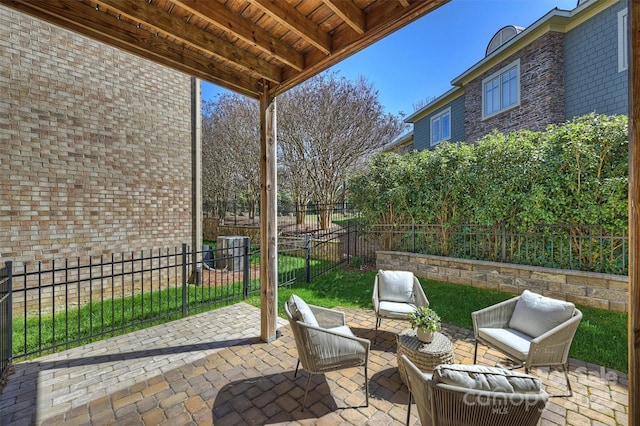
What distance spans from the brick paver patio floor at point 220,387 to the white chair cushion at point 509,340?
45cm

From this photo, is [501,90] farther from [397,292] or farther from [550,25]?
[397,292]

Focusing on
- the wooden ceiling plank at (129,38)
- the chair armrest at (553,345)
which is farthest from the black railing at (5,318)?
the chair armrest at (553,345)

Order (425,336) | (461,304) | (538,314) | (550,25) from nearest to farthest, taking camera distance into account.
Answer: (425,336), (538,314), (461,304), (550,25)

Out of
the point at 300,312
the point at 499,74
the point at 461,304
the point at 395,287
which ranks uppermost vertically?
the point at 499,74

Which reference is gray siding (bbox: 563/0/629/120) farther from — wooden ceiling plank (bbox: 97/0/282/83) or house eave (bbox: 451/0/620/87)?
wooden ceiling plank (bbox: 97/0/282/83)

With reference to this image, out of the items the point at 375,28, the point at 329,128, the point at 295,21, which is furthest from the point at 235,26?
the point at 329,128

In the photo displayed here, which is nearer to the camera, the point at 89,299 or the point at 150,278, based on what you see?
the point at 150,278

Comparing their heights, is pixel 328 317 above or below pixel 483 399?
below

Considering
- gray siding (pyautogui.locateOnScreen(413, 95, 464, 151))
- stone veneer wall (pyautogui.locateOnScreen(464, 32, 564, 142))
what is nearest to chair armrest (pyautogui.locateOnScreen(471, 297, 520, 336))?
stone veneer wall (pyautogui.locateOnScreen(464, 32, 564, 142))

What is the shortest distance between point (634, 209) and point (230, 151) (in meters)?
18.1

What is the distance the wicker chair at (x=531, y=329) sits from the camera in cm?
276

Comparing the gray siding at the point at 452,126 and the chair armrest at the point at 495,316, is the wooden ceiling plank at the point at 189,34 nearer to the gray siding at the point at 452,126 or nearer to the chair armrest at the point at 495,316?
the chair armrest at the point at 495,316

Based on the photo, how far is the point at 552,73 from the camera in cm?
855

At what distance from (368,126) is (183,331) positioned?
39.8ft
